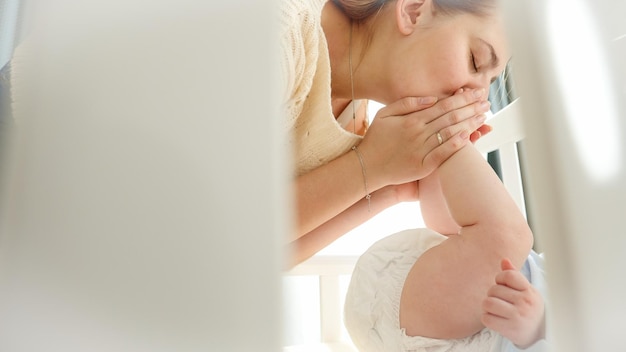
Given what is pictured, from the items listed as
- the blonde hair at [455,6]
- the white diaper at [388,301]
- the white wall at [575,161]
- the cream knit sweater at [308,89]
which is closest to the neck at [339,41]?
the blonde hair at [455,6]

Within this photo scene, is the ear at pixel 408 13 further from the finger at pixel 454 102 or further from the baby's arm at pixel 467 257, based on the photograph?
the baby's arm at pixel 467 257

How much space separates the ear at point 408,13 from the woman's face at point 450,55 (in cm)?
1

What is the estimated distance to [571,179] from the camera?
243mm

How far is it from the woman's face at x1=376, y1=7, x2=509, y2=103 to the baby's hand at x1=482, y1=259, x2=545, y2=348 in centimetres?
31

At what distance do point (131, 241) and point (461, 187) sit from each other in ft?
1.73

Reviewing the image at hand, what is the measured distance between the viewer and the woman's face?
2.30 ft

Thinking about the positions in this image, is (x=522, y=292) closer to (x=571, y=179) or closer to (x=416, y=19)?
(x=571, y=179)

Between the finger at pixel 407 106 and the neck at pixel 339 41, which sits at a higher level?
Result: the neck at pixel 339 41

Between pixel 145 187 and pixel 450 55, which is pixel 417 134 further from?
pixel 145 187

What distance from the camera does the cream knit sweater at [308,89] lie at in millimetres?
424

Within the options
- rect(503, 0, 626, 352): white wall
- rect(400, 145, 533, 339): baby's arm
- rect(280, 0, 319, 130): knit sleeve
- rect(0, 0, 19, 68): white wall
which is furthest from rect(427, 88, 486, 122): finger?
rect(0, 0, 19, 68): white wall

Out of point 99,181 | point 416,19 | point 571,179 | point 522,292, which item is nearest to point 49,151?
point 99,181

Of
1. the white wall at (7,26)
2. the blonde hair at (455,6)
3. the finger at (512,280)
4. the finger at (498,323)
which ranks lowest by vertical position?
the finger at (498,323)

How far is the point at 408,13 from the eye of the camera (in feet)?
2.53
